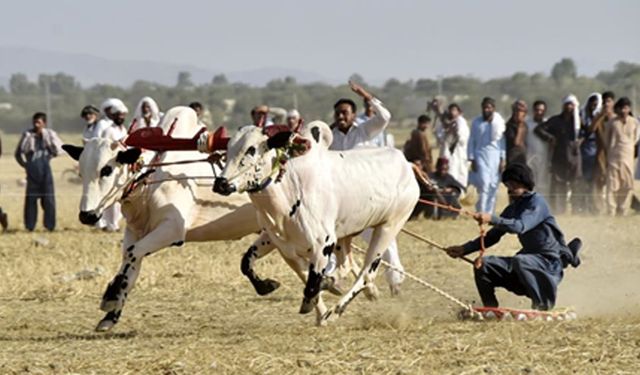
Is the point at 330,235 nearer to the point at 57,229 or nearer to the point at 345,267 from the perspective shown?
the point at 345,267

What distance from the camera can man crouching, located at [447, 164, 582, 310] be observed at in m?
11.0

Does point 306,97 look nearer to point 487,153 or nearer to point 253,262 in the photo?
point 487,153

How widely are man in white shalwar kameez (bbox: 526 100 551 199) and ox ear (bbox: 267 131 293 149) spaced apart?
1301cm

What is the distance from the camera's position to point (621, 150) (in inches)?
884

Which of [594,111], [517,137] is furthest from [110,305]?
[594,111]

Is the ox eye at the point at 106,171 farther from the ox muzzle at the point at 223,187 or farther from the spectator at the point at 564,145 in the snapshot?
the spectator at the point at 564,145

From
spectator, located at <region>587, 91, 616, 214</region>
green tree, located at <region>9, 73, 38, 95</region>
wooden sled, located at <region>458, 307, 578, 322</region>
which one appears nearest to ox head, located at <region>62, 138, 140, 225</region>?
wooden sled, located at <region>458, 307, 578, 322</region>

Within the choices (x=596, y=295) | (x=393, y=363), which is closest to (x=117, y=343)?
(x=393, y=363)

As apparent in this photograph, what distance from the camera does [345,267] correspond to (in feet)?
39.4

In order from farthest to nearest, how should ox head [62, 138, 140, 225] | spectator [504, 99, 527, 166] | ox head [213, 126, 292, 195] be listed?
spectator [504, 99, 527, 166] < ox head [62, 138, 140, 225] < ox head [213, 126, 292, 195]

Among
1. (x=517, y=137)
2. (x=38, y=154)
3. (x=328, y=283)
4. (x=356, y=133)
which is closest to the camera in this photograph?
(x=328, y=283)

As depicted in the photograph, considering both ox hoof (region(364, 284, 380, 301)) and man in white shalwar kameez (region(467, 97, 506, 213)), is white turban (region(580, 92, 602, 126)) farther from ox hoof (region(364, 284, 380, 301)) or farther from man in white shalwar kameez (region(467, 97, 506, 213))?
ox hoof (region(364, 284, 380, 301))

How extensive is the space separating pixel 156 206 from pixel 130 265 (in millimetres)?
505

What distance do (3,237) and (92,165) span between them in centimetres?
882
